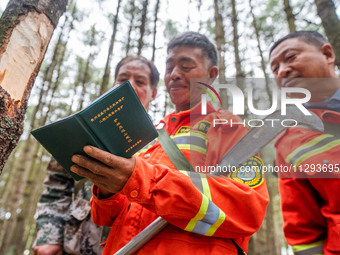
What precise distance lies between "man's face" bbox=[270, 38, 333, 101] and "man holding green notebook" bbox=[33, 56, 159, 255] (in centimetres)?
137

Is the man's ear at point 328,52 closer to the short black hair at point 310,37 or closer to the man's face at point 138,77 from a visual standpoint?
the short black hair at point 310,37

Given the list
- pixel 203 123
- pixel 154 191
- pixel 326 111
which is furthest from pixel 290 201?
pixel 154 191

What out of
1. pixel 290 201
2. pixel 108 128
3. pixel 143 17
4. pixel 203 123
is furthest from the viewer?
pixel 143 17

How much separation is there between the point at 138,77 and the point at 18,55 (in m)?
1.41

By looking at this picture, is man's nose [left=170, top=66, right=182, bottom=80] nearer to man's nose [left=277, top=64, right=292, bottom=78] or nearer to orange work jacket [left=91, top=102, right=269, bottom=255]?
orange work jacket [left=91, top=102, right=269, bottom=255]

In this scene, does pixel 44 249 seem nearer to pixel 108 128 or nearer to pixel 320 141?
pixel 108 128

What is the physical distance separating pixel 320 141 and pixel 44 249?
8.24ft

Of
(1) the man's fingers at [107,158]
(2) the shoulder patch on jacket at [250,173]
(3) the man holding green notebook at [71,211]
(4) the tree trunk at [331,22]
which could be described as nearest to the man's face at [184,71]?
(3) the man holding green notebook at [71,211]

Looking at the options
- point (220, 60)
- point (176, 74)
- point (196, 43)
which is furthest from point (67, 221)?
point (220, 60)

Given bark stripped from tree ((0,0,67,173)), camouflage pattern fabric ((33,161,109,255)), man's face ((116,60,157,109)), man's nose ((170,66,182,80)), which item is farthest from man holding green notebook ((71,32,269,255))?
man's face ((116,60,157,109))

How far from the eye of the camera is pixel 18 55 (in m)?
1.20

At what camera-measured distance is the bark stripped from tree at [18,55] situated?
111 cm

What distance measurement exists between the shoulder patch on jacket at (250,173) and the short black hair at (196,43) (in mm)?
1090

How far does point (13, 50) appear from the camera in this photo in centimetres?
118
